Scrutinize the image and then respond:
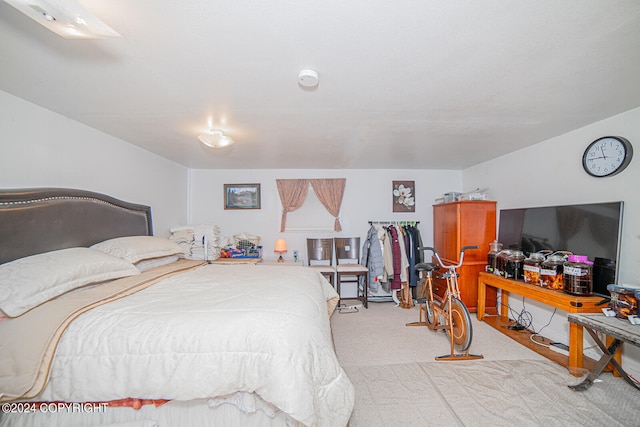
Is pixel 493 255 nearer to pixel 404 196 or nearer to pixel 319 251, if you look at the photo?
pixel 404 196

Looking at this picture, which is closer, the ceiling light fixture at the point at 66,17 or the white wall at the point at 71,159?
the ceiling light fixture at the point at 66,17

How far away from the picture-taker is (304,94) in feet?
5.91

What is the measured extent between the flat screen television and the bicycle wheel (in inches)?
47.7

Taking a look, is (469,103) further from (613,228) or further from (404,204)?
(404,204)

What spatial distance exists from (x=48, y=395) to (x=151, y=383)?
20.8 inches

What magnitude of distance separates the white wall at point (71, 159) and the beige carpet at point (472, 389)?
3.12m

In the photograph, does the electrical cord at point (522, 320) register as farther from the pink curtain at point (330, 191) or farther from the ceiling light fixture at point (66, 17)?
the ceiling light fixture at point (66, 17)

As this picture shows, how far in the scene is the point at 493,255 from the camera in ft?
10.6

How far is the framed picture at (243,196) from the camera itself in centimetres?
Answer: 448

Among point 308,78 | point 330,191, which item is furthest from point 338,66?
point 330,191

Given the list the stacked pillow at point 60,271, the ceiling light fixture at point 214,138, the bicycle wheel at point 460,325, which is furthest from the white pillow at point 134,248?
the bicycle wheel at point 460,325

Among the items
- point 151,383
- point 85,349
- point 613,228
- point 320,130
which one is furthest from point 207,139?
point 613,228
